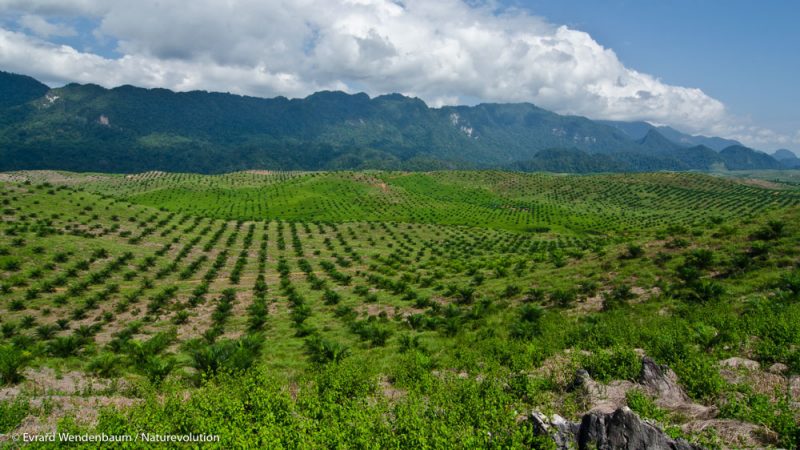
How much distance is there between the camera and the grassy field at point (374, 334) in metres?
10.6

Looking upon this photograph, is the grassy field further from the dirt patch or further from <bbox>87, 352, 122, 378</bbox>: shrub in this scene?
<bbox>87, 352, 122, 378</bbox>: shrub

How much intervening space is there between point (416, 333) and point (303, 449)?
51.5ft

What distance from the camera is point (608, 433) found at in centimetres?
919

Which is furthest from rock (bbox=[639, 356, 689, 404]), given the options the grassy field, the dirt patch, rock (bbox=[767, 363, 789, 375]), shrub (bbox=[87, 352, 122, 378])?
shrub (bbox=[87, 352, 122, 378])

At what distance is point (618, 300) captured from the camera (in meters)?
23.0

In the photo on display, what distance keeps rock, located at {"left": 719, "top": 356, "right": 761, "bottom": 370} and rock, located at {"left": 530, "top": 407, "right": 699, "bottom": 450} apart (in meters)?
5.87

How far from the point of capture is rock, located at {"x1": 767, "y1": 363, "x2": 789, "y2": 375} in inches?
460

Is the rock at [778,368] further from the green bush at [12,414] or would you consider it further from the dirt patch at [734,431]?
the green bush at [12,414]

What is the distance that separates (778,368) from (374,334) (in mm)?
17774

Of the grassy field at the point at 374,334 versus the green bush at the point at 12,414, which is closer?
the green bush at the point at 12,414

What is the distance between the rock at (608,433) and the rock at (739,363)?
587cm

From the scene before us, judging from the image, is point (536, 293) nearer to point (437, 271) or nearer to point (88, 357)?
point (437, 271)

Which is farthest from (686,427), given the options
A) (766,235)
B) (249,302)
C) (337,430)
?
(249,302)

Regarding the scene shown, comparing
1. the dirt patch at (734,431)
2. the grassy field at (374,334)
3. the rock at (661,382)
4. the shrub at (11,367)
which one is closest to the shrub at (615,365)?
the grassy field at (374,334)
